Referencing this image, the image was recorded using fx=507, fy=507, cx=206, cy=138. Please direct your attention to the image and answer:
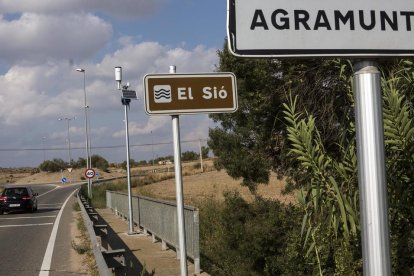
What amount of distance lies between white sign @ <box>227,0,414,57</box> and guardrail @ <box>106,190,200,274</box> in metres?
6.80

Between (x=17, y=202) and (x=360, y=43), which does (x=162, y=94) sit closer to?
(x=360, y=43)

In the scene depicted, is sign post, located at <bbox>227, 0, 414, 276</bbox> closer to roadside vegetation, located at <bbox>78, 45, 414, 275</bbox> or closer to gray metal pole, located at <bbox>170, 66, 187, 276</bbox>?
roadside vegetation, located at <bbox>78, 45, 414, 275</bbox>

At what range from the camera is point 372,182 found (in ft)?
5.78

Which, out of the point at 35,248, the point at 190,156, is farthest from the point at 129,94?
the point at 190,156

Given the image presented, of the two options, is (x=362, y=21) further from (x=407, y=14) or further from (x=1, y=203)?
(x=1, y=203)

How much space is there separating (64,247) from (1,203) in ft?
52.5

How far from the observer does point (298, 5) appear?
1.82m

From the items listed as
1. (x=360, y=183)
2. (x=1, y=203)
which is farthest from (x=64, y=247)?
(x=1, y=203)

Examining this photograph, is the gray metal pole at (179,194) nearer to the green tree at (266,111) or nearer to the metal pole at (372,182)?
the green tree at (266,111)

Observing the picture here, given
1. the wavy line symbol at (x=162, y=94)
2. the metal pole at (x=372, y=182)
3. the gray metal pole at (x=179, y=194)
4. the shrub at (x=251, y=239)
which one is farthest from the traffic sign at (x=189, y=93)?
the shrub at (x=251, y=239)

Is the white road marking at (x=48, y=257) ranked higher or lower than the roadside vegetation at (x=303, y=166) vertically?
lower

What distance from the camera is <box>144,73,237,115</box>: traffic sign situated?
4422 mm

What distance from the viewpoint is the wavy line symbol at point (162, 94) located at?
4441 mm

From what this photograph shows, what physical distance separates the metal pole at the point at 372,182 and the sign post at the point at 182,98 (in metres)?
2.70
